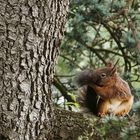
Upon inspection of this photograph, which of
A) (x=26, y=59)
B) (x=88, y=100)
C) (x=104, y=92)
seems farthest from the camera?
(x=88, y=100)

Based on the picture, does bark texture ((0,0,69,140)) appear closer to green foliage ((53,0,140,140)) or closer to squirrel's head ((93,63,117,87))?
squirrel's head ((93,63,117,87))

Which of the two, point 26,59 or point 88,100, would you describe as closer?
point 26,59

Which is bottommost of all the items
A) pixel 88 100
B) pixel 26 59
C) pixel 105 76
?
pixel 88 100

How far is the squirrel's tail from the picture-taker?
107 inches

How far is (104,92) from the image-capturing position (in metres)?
2.64

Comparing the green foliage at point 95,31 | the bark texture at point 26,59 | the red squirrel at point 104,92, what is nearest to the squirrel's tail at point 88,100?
the red squirrel at point 104,92

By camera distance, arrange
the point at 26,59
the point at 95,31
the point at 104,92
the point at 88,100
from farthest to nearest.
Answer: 1. the point at 95,31
2. the point at 88,100
3. the point at 104,92
4. the point at 26,59

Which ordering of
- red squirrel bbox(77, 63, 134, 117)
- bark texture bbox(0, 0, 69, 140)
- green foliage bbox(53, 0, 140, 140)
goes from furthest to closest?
green foliage bbox(53, 0, 140, 140), red squirrel bbox(77, 63, 134, 117), bark texture bbox(0, 0, 69, 140)

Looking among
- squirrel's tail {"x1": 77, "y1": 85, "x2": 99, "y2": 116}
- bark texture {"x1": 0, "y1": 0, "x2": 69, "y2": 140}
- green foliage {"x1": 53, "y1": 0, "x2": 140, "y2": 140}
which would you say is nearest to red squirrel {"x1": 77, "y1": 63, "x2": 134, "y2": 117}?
squirrel's tail {"x1": 77, "y1": 85, "x2": 99, "y2": 116}

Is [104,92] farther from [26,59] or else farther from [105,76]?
[26,59]

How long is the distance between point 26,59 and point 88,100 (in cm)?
73

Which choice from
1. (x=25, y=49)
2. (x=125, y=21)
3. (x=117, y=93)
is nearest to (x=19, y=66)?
(x=25, y=49)

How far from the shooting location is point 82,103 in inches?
110

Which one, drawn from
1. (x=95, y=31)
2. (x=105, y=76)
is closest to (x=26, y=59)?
(x=105, y=76)
